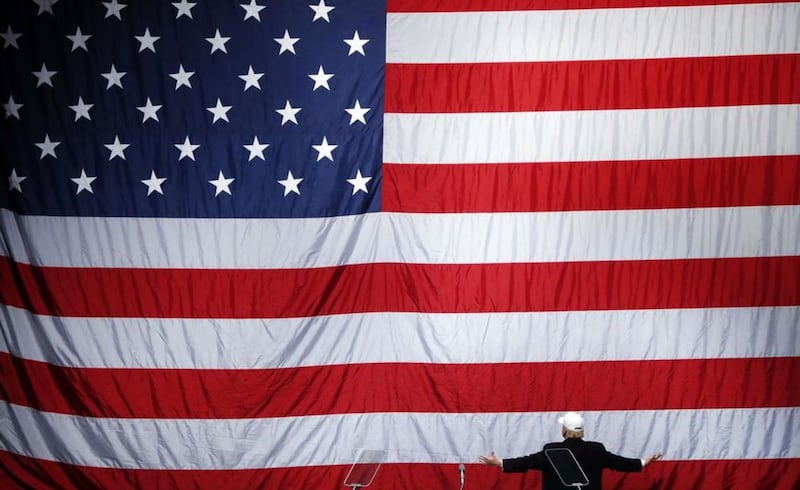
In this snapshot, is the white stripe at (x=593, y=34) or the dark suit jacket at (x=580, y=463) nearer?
the dark suit jacket at (x=580, y=463)

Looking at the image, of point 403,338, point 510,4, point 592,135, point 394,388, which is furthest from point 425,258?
point 510,4

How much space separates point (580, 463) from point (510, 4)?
3445 mm

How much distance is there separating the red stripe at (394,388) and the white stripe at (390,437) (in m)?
0.08

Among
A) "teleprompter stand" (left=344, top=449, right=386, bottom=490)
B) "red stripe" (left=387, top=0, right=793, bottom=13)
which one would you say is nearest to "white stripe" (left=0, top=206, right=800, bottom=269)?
"teleprompter stand" (left=344, top=449, right=386, bottom=490)

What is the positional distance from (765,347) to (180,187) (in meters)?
4.70

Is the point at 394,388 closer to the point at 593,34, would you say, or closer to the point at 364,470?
the point at 364,470

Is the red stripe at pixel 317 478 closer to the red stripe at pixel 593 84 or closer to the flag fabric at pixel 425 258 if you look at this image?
the flag fabric at pixel 425 258

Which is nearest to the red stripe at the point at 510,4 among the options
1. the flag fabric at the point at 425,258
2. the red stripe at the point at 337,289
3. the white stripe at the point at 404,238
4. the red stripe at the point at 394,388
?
the flag fabric at the point at 425,258

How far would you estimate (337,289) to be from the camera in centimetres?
507

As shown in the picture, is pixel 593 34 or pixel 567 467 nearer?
pixel 567 467

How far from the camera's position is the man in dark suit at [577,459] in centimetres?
405

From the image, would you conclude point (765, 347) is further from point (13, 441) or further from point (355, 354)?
point (13, 441)

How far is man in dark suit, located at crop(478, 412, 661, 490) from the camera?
4.05 m

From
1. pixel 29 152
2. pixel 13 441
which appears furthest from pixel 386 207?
pixel 13 441
